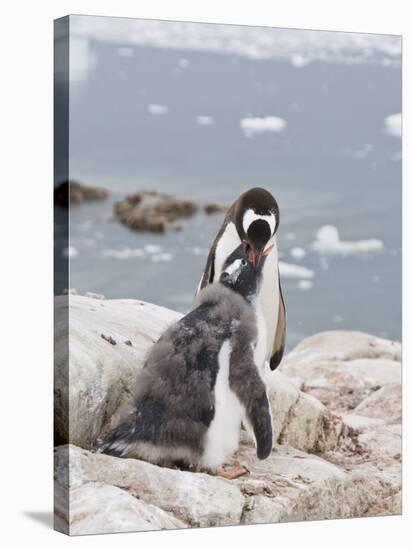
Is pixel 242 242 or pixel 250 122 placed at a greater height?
pixel 250 122

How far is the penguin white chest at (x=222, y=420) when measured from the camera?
26.1ft

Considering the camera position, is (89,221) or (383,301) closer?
Answer: (89,221)

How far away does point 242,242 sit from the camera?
325 inches

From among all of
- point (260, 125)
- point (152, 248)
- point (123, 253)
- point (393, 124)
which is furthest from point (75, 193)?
point (393, 124)

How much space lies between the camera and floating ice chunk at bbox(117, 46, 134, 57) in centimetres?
799

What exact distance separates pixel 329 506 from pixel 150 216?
205cm

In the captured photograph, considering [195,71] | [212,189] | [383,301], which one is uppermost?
[195,71]

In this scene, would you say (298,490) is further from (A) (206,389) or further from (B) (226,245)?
(B) (226,245)

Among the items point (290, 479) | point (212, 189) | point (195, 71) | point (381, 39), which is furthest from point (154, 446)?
point (381, 39)

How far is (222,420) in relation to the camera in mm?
8000

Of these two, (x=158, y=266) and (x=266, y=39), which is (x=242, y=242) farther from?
(x=266, y=39)

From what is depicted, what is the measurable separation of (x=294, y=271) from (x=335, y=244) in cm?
36

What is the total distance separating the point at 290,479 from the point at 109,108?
2.40m

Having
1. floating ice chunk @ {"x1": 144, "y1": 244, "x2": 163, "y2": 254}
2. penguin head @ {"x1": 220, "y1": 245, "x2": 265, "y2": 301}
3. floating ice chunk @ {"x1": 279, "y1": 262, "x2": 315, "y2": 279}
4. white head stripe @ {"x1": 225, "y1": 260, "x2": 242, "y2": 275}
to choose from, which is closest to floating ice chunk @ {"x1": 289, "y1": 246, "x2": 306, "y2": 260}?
floating ice chunk @ {"x1": 279, "y1": 262, "x2": 315, "y2": 279}
